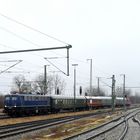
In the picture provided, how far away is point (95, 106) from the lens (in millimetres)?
98625

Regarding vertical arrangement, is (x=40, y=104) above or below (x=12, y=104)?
below

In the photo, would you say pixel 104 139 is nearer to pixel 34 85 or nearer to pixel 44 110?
pixel 44 110

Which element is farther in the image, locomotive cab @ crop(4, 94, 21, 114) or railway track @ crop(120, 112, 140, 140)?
locomotive cab @ crop(4, 94, 21, 114)

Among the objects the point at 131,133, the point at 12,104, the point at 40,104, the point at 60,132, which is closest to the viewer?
the point at 131,133

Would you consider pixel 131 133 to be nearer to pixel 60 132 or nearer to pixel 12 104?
pixel 60 132

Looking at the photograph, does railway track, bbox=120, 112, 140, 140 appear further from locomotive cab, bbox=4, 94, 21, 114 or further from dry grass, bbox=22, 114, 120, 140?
locomotive cab, bbox=4, 94, 21, 114

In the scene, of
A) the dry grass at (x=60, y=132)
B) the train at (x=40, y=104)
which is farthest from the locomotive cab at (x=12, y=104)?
the dry grass at (x=60, y=132)

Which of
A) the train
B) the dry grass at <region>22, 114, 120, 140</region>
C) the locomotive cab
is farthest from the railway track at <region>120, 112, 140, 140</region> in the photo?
the train

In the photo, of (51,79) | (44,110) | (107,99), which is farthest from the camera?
(51,79)

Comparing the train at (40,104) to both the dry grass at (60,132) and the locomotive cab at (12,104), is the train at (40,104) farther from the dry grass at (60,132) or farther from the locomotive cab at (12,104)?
the dry grass at (60,132)

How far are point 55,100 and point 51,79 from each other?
8218 centimetres

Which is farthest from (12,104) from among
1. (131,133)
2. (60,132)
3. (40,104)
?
(131,133)

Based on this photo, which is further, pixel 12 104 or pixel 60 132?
pixel 12 104

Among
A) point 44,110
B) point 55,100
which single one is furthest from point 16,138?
point 55,100
